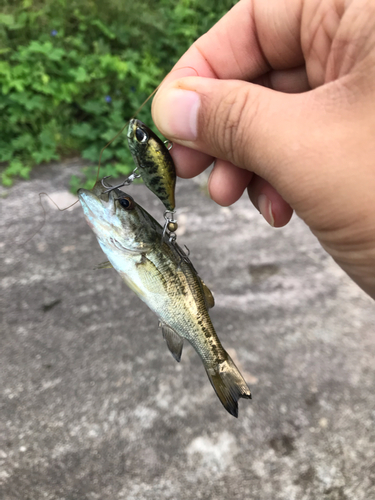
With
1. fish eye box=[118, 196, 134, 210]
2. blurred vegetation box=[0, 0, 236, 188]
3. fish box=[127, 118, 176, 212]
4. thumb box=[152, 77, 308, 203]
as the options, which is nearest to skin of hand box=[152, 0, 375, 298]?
thumb box=[152, 77, 308, 203]

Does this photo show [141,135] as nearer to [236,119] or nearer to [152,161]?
[152,161]

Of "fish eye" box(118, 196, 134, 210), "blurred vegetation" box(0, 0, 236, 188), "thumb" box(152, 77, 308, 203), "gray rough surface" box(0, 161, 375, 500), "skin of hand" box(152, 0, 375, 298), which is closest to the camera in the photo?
"skin of hand" box(152, 0, 375, 298)

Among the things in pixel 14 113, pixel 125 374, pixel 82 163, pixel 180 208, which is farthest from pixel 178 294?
pixel 14 113

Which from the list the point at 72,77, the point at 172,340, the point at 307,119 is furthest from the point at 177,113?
the point at 72,77

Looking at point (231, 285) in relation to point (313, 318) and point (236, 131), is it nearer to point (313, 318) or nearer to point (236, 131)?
point (313, 318)

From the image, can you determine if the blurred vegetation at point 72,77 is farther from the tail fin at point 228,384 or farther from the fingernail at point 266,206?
the tail fin at point 228,384

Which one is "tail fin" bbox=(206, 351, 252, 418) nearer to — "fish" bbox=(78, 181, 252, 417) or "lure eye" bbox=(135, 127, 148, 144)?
"fish" bbox=(78, 181, 252, 417)
